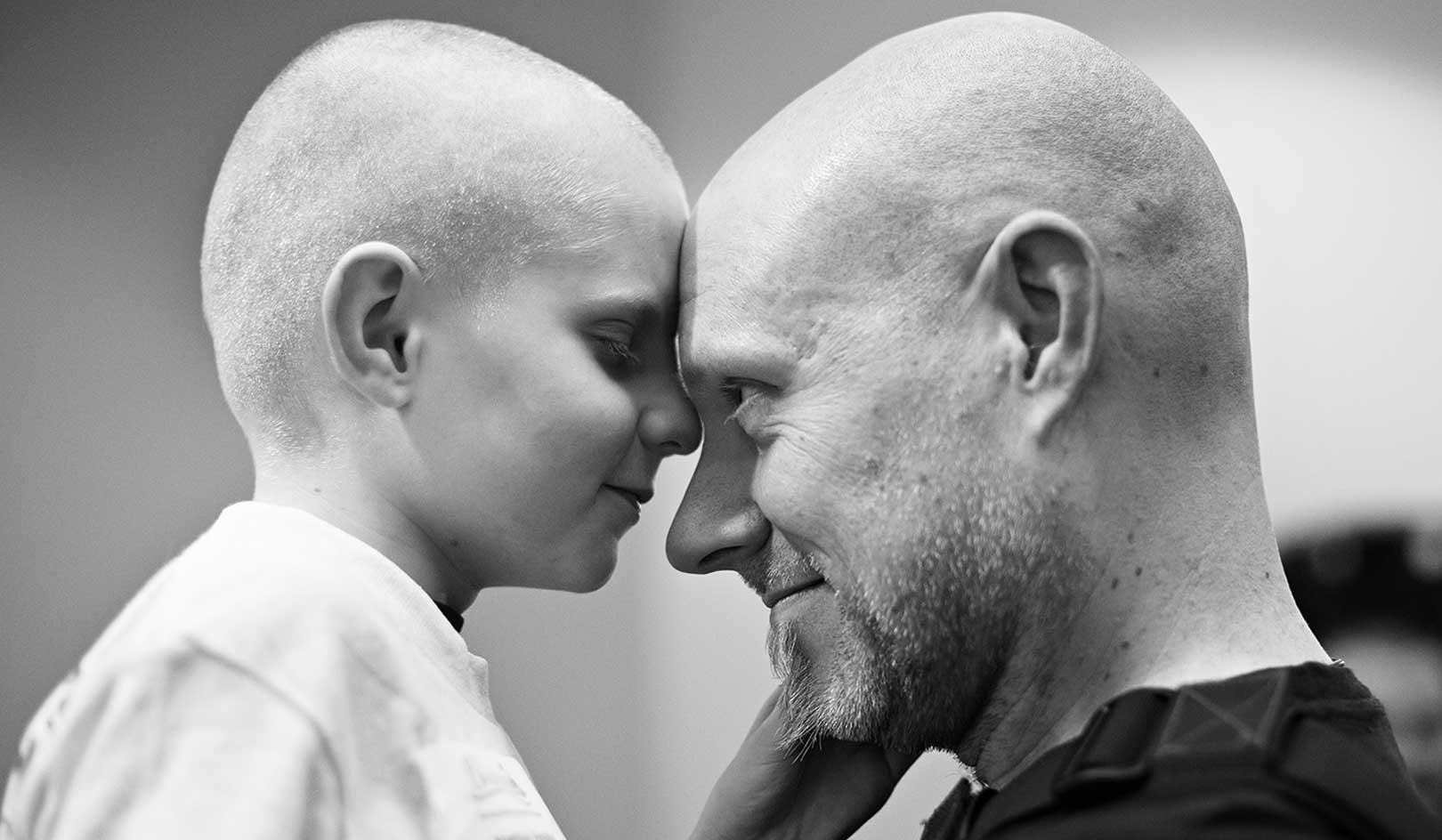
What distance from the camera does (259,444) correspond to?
121 cm

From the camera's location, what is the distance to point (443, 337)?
3.88 feet

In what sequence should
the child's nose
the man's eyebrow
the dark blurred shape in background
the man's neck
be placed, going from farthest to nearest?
the dark blurred shape in background → the child's nose → the man's eyebrow → the man's neck

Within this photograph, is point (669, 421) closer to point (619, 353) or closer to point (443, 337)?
point (619, 353)

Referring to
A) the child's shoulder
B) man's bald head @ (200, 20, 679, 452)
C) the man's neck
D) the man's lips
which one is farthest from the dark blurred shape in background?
the child's shoulder

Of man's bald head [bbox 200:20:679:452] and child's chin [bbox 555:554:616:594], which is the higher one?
man's bald head [bbox 200:20:679:452]

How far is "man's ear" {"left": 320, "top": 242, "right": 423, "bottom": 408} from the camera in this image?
115cm

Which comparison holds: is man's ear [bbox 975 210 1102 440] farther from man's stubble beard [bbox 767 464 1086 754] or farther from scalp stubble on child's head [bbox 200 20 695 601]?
scalp stubble on child's head [bbox 200 20 695 601]

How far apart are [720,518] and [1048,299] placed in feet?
1.08

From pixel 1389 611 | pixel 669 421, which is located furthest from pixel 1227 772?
pixel 1389 611

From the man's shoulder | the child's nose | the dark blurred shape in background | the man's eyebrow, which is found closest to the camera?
the man's shoulder

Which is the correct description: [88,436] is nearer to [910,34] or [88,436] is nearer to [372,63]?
[372,63]

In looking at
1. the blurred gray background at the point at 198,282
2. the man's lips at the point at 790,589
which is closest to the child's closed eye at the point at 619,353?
the man's lips at the point at 790,589

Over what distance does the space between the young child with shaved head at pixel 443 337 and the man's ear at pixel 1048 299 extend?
12.5 inches

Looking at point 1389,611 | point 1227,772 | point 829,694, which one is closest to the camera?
point 1227,772
